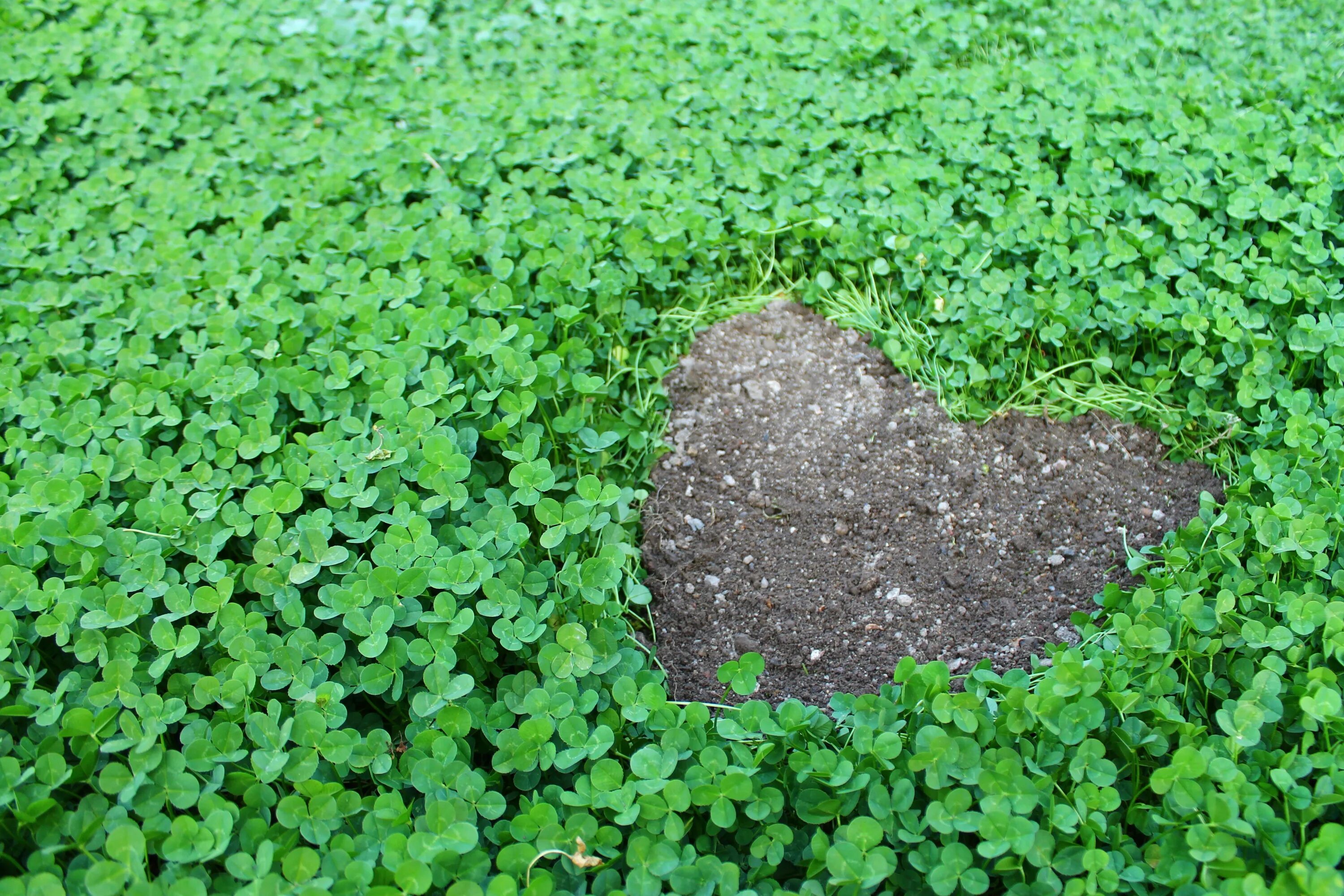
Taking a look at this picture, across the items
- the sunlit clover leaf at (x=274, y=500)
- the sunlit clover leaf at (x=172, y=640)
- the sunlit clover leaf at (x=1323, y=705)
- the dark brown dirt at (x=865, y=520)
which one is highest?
the sunlit clover leaf at (x=274, y=500)

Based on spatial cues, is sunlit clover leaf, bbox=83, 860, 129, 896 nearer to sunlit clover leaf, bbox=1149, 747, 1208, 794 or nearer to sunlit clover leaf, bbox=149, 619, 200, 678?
sunlit clover leaf, bbox=149, 619, 200, 678

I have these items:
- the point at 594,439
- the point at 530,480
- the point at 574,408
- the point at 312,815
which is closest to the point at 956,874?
the point at 312,815

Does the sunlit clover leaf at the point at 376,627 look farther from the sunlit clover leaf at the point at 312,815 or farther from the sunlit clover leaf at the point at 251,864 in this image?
the sunlit clover leaf at the point at 251,864

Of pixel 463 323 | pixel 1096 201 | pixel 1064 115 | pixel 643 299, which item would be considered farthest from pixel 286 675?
pixel 1064 115

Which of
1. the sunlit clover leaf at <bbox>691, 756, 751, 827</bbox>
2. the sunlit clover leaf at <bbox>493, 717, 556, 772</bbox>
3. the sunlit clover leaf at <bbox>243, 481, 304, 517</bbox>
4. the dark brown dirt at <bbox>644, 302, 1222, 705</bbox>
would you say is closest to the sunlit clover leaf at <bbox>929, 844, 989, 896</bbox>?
the sunlit clover leaf at <bbox>691, 756, 751, 827</bbox>

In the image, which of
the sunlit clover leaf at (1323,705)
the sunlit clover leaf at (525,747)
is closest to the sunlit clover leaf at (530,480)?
the sunlit clover leaf at (525,747)

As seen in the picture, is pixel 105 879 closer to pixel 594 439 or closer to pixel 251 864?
pixel 251 864

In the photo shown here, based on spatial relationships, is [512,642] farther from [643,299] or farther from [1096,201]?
[1096,201]
